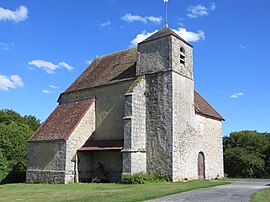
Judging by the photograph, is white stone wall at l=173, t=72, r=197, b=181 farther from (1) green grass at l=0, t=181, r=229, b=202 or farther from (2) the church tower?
(1) green grass at l=0, t=181, r=229, b=202

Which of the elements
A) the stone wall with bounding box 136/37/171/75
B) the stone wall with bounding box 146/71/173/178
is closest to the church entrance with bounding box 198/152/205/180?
the stone wall with bounding box 146/71/173/178

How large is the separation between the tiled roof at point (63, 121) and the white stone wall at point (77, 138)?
0.32 metres

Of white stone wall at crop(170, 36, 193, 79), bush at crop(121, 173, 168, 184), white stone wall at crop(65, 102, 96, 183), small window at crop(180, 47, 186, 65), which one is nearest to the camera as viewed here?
bush at crop(121, 173, 168, 184)

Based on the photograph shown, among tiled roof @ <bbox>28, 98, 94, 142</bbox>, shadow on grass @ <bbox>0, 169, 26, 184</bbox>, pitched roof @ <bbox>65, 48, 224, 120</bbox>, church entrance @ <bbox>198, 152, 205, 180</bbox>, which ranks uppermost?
pitched roof @ <bbox>65, 48, 224, 120</bbox>

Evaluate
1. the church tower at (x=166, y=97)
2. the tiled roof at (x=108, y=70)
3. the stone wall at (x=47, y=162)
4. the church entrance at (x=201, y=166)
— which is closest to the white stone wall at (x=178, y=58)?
the church tower at (x=166, y=97)

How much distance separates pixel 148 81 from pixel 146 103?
1454mm

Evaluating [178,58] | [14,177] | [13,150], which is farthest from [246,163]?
[13,150]

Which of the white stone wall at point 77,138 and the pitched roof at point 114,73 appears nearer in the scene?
the white stone wall at point 77,138

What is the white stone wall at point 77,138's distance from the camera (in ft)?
66.6

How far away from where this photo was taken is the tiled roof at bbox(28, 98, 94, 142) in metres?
21.3

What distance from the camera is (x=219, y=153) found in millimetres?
23891

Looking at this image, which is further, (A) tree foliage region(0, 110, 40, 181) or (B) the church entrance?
(A) tree foliage region(0, 110, 40, 181)

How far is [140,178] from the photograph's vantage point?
17625 millimetres

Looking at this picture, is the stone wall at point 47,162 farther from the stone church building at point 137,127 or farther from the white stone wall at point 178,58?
the white stone wall at point 178,58
